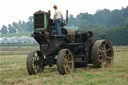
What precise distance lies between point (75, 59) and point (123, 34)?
80.5 meters

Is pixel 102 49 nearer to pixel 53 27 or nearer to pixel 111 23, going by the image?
pixel 53 27

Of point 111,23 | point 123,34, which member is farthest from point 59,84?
point 111,23

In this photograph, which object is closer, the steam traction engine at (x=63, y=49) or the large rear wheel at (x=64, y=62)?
the large rear wheel at (x=64, y=62)

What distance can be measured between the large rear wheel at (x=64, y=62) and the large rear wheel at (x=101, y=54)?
215cm

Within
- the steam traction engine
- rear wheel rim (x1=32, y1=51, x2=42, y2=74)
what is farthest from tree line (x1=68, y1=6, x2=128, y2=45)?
rear wheel rim (x1=32, y1=51, x2=42, y2=74)

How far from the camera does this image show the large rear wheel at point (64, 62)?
505 inches

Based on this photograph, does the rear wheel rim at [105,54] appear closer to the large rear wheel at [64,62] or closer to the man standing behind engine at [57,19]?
the large rear wheel at [64,62]

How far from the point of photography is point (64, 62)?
1318 cm

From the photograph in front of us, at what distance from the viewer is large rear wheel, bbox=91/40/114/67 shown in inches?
614

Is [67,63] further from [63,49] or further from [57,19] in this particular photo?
[57,19]

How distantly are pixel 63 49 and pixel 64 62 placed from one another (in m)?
0.71

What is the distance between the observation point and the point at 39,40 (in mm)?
14422

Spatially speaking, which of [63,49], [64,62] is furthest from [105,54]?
[64,62]

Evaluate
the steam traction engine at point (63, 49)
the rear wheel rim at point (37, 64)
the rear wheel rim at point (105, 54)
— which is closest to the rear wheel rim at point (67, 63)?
the steam traction engine at point (63, 49)
